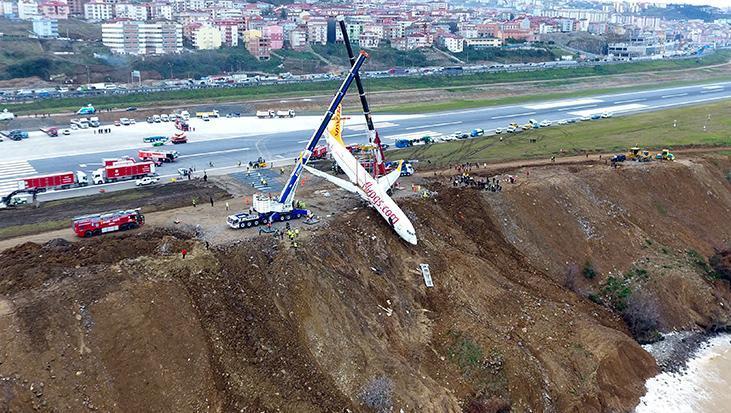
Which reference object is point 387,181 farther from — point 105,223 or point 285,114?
point 285,114

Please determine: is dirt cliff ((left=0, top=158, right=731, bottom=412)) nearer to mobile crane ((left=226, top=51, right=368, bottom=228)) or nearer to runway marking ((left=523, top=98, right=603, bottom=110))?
mobile crane ((left=226, top=51, right=368, bottom=228))

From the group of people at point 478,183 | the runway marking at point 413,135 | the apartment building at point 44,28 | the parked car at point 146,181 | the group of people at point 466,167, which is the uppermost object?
the apartment building at point 44,28

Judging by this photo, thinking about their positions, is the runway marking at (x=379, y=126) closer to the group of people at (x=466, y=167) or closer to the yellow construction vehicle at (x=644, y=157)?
the group of people at (x=466, y=167)

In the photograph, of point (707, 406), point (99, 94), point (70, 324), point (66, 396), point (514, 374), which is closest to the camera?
point (66, 396)

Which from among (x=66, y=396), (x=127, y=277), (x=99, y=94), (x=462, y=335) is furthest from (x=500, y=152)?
(x=99, y=94)

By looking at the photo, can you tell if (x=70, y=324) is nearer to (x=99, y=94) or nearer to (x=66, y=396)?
(x=66, y=396)

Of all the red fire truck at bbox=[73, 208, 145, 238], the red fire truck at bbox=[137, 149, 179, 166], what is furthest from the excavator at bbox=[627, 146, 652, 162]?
the red fire truck at bbox=[73, 208, 145, 238]

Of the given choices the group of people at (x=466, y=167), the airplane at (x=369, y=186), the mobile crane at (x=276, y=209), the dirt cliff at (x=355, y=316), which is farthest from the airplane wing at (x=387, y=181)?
the group of people at (x=466, y=167)
